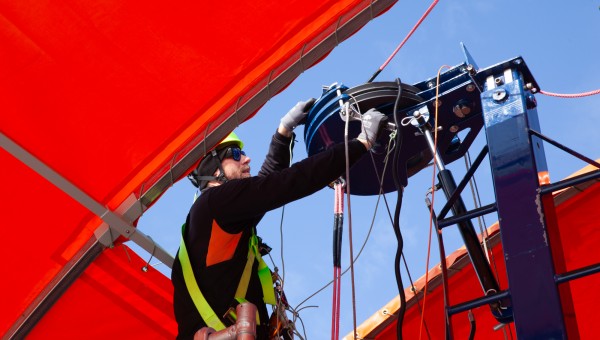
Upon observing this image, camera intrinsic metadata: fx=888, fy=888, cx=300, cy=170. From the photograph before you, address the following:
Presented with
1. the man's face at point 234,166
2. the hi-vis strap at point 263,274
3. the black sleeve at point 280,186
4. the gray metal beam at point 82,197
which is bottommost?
the hi-vis strap at point 263,274

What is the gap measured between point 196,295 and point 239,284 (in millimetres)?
233

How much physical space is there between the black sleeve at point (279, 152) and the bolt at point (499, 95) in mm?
1657

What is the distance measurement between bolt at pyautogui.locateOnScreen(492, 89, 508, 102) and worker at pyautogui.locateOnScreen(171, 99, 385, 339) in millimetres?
609

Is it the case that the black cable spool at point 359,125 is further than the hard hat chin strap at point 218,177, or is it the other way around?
the hard hat chin strap at point 218,177

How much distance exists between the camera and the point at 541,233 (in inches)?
145

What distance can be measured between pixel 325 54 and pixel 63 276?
2.18m

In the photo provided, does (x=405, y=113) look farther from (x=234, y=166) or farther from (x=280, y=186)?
(x=234, y=166)

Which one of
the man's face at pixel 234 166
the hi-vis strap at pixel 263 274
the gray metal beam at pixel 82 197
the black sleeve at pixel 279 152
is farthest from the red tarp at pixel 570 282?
the gray metal beam at pixel 82 197

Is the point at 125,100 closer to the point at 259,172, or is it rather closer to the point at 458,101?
the point at 259,172

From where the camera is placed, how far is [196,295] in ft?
15.4

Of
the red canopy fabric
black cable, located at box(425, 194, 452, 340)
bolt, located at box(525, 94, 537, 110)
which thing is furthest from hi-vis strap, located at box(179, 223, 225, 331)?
bolt, located at box(525, 94, 537, 110)

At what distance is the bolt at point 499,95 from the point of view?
4164mm

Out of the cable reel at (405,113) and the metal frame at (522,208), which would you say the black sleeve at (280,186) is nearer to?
the cable reel at (405,113)

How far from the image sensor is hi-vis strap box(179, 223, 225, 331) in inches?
178
